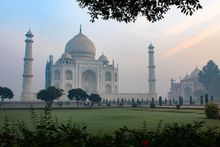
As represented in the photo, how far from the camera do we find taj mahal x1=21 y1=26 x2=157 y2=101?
59.0 meters

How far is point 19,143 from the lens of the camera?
428cm

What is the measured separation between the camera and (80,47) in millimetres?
64438

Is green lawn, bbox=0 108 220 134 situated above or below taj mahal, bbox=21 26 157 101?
below

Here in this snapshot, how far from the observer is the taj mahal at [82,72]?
5900 centimetres

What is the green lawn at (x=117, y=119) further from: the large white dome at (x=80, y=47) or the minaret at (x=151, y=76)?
the minaret at (x=151, y=76)

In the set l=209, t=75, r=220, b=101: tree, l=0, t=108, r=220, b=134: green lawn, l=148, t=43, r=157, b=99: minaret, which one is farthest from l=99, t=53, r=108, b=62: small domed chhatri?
l=0, t=108, r=220, b=134: green lawn

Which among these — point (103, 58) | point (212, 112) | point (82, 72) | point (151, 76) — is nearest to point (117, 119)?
point (212, 112)

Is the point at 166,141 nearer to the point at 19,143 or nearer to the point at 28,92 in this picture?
the point at 19,143

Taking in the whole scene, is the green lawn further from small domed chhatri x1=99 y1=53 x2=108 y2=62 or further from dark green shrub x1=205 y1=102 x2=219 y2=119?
small domed chhatri x1=99 y1=53 x2=108 y2=62

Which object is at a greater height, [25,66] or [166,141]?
[25,66]

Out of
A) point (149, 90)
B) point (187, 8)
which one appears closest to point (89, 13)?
point (187, 8)

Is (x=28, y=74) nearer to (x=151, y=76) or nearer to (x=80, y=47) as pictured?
(x=80, y=47)

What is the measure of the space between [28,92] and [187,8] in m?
54.6

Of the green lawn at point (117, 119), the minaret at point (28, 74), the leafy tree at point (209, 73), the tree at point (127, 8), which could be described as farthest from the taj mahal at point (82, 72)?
the tree at point (127, 8)
